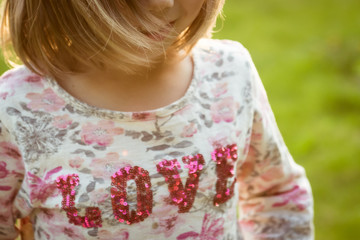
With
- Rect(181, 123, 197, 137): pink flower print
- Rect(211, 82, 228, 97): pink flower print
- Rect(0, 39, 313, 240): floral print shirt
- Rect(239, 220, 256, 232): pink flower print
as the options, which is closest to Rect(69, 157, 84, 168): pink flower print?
Rect(0, 39, 313, 240): floral print shirt

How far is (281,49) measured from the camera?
3488 millimetres

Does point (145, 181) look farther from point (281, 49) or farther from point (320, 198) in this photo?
point (281, 49)

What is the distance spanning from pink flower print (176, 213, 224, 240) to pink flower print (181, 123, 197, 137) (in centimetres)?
17

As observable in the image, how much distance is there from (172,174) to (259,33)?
2949mm

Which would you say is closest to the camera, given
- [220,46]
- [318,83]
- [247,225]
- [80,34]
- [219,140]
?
[80,34]

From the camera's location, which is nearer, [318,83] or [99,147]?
[99,147]

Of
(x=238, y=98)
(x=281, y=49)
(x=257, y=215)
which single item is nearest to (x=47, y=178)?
(x=238, y=98)

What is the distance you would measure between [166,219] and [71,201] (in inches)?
7.5

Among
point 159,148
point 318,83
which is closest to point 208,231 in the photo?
point 159,148

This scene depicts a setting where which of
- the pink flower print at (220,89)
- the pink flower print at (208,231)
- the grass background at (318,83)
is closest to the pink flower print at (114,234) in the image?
the pink flower print at (208,231)

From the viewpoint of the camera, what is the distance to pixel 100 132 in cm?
93

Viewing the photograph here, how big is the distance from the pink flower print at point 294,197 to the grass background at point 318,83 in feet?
3.53

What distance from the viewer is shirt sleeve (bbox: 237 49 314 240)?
1109 millimetres

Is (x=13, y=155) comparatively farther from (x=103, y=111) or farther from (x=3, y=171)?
(x=103, y=111)
